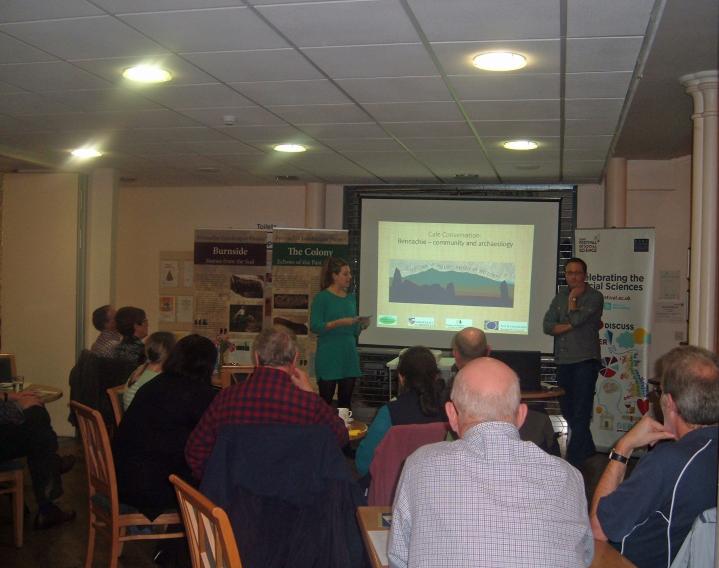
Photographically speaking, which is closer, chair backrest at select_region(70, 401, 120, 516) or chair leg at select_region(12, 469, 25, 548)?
chair backrest at select_region(70, 401, 120, 516)

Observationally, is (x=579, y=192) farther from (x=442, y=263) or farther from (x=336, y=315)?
(x=336, y=315)

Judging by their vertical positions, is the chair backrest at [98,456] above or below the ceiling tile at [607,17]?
below

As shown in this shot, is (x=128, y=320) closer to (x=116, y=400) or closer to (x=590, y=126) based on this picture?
(x=116, y=400)

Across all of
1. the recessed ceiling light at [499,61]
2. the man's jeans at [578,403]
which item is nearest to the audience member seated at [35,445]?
the recessed ceiling light at [499,61]

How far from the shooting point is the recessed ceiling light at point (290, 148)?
6625mm

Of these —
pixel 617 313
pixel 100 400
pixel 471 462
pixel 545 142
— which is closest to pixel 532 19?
pixel 471 462

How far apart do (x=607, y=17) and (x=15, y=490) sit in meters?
4.09

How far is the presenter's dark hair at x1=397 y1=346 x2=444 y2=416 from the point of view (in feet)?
11.3

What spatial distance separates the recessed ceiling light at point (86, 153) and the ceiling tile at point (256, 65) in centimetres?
299

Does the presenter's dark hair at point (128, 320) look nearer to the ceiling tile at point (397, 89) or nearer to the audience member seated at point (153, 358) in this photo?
the audience member seated at point (153, 358)

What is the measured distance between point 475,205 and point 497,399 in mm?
6844

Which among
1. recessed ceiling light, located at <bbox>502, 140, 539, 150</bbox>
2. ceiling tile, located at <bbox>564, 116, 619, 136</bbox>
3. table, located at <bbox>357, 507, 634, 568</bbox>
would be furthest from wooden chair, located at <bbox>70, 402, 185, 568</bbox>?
recessed ceiling light, located at <bbox>502, 140, 539, 150</bbox>

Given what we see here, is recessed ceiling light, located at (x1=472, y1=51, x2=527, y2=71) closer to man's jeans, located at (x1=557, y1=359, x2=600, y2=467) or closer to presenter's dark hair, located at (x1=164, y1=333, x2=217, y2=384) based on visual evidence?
presenter's dark hair, located at (x1=164, y1=333, x2=217, y2=384)

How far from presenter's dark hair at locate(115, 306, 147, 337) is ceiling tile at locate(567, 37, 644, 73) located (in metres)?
3.49
